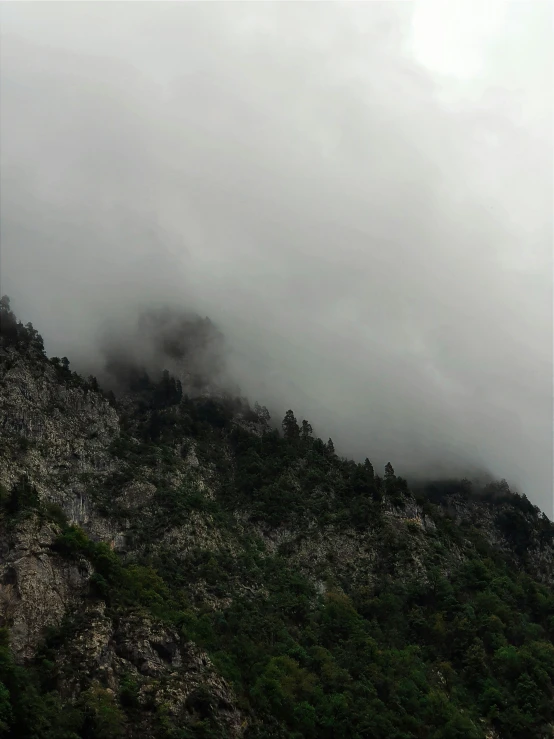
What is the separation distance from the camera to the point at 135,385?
184 metres

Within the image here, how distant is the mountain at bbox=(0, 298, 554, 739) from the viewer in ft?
291

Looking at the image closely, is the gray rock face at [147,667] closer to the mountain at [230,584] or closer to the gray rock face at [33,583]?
the mountain at [230,584]

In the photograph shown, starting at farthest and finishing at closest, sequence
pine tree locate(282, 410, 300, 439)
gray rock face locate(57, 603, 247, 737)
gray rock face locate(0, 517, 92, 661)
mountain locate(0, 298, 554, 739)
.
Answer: pine tree locate(282, 410, 300, 439) → mountain locate(0, 298, 554, 739) → gray rock face locate(0, 517, 92, 661) → gray rock face locate(57, 603, 247, 737)

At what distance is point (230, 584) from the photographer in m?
125

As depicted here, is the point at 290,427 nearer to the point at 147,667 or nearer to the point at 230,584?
the point at 230,584

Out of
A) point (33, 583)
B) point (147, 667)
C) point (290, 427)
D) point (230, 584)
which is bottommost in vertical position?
point (33, 583)

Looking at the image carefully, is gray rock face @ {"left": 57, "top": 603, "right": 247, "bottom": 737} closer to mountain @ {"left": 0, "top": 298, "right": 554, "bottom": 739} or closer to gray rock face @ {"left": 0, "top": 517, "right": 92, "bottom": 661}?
mountain @ {"left": 0, "top": 298, "right": 554, "bottom": 739}

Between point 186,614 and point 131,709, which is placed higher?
point 186,614

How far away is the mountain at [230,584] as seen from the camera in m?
88.6

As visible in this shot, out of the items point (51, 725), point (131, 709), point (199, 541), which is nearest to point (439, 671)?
point (199, 541)

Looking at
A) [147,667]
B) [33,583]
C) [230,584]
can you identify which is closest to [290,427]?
[230,584]

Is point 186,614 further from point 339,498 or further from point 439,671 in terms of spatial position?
point 339,498

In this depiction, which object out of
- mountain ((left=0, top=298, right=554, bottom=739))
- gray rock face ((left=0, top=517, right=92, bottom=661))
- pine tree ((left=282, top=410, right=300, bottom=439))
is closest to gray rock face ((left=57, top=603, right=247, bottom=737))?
mountain ((left=0, top=298, right=554, bottom=739))

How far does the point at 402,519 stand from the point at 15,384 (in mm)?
88373
